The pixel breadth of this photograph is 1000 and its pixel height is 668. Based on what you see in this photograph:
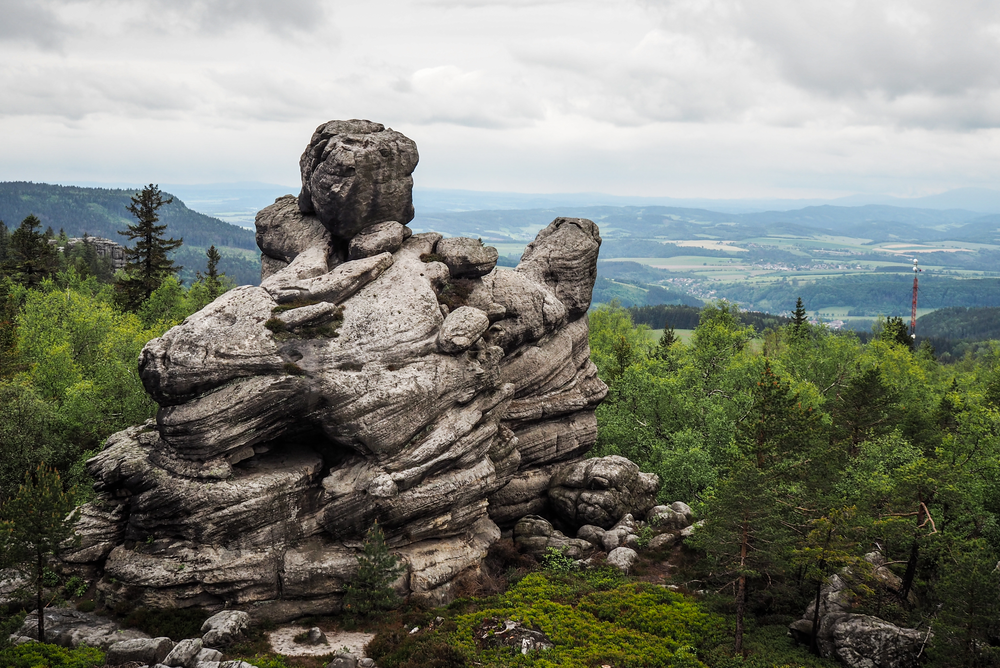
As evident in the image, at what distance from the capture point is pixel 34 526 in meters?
26.1

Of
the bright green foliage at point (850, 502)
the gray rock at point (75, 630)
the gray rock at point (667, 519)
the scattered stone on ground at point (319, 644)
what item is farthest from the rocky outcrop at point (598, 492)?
the gray rock at point (75, 630)

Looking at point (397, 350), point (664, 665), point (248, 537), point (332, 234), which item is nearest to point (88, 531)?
point (248, 537)

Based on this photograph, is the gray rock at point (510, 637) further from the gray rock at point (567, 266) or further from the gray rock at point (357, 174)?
the gray rock at point (357, 174)

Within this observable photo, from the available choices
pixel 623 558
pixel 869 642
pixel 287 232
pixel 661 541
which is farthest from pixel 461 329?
pixel 869 642

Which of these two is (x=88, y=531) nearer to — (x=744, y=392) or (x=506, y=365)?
(x=506, y=365)

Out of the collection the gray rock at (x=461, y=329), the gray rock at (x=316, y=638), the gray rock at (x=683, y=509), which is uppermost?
the gray rock at (x=461, y=329)

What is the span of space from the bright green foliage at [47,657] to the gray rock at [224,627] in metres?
4.12

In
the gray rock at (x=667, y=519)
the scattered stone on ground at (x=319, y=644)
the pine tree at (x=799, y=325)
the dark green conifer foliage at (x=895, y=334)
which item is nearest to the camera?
the scattered stone on ground at (x=319, y=644)

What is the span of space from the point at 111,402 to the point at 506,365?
2919cm

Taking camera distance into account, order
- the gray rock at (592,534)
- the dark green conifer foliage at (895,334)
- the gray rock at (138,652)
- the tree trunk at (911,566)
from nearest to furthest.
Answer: the gray rock at (138,652) → the tree trunk at (911,566) → the gray rock at (592,534) → the dark green conifer foliage at (895,334)

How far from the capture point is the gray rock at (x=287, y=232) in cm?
4459

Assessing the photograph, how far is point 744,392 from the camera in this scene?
57.2 metres

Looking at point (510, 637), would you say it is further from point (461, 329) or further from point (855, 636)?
point (461, 329)

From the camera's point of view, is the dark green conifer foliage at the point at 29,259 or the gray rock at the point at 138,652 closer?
the gray rock at the point at 138,652
